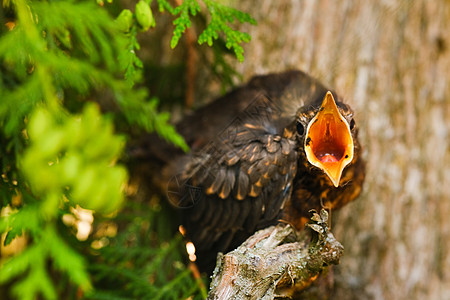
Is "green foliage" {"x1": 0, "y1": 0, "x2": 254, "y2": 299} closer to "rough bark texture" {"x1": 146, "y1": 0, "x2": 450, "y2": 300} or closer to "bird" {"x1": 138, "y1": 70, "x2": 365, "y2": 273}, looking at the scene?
"bird" {"x1": 138, "y1": 70, "x2": 365, "y2": 273}

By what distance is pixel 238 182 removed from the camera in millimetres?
1567

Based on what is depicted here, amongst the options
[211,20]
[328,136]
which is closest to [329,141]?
[328,136]

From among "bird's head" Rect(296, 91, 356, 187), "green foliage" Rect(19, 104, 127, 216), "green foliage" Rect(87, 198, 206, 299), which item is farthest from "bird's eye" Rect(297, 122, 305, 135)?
"green foliage" Rect(19, 104, 127, 216)

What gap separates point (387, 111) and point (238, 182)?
96 cm

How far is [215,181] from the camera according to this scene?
1613mm

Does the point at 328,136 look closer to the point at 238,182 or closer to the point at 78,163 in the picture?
the point at 238,182

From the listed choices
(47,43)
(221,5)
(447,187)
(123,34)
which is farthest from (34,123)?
(447,187)

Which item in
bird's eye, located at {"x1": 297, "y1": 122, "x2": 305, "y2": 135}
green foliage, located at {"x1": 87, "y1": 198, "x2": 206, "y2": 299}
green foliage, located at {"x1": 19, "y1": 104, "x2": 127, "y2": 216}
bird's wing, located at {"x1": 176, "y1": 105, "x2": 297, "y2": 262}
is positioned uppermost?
green foliage, located at {"x1": 19, "y1": 104, "x2": 127, "y2": 216}

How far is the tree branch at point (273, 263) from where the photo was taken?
114 centimetres

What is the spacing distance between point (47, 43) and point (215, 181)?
74cm

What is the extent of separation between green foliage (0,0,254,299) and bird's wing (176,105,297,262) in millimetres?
235

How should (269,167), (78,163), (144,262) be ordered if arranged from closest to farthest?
(78,163)
(269,167)
(144,262)

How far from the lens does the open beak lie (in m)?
1.27

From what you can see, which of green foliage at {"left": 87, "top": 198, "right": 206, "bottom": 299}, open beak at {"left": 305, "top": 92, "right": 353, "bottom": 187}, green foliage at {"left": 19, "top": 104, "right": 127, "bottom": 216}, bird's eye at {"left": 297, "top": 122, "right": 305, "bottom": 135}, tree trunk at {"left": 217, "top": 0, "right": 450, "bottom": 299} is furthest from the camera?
A: tree trunk at {"left": 217, "top": 0, "right": 450, "bottom": 299}
